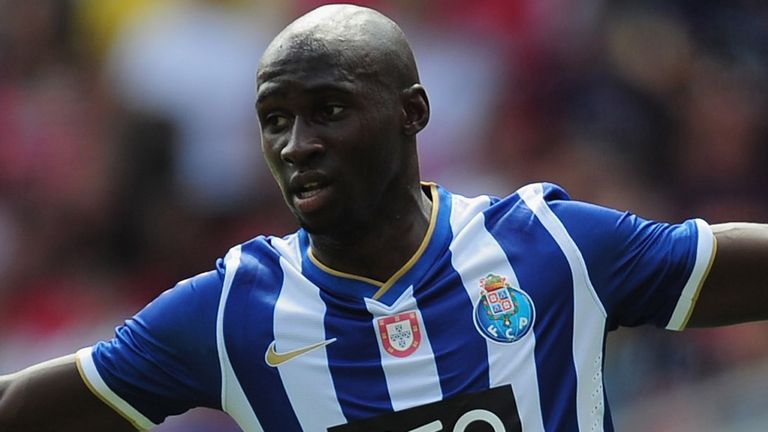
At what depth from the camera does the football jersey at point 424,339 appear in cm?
345

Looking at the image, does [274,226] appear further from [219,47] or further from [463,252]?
[463,252]

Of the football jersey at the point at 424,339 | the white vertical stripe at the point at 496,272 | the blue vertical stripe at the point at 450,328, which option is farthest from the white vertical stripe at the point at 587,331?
the blue vertical stripe at the point at 450,328

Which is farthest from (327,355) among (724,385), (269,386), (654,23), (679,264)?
(654,23)

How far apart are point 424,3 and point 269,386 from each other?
191 inches

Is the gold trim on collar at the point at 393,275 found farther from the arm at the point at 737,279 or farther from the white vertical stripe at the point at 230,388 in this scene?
the arm at the point at 737,279

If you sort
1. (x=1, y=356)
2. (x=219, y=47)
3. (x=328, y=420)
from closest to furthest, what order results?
(x=328, y=420)
(x=1, y=356)
(x=219, y=47)

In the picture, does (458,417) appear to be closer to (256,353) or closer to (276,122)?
(256,353)

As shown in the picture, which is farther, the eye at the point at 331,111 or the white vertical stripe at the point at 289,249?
the white vertical stripe at the point at 289,249

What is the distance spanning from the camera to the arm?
11.3 feet

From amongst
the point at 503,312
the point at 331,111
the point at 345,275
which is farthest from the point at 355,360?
the point at 331,111

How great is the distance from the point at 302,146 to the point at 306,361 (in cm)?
50

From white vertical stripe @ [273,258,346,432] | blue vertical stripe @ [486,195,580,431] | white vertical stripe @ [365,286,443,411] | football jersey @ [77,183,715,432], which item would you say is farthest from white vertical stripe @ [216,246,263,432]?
blue vertical stripe @ [486,195,580,431]

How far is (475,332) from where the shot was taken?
3.51 metres

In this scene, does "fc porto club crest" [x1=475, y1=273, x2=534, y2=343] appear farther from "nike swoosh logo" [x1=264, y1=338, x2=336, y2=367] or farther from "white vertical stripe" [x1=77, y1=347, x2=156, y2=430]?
"white vertical stripe" [x1=77, y1=347, x2=156, y2=430]
